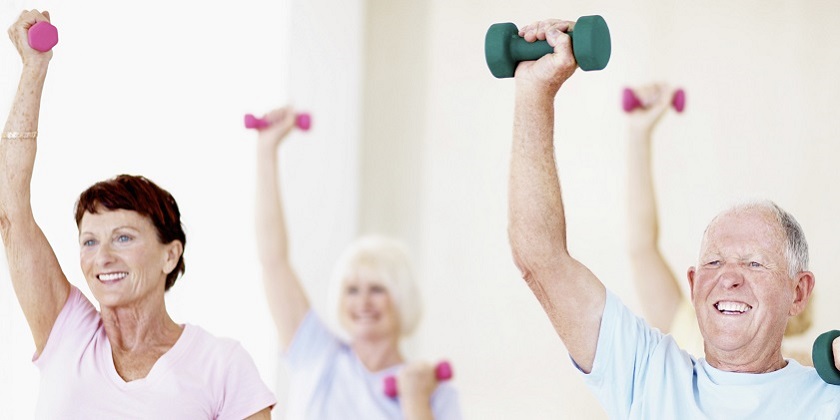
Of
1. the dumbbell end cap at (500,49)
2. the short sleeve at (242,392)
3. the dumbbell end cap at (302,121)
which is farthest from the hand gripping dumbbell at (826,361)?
the dumbbell end cap at (302,121)

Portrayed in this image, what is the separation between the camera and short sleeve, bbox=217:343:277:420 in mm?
2424

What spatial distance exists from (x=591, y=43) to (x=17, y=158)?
1.27 meters

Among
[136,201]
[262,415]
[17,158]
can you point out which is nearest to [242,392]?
[262,415]

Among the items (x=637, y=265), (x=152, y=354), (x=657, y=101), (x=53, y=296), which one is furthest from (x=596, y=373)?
(x=657, y=101)

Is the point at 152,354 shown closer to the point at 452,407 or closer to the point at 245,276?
the point at 452,407

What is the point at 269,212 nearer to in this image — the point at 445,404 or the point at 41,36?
the point at 445,404

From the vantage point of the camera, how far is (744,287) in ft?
6.48

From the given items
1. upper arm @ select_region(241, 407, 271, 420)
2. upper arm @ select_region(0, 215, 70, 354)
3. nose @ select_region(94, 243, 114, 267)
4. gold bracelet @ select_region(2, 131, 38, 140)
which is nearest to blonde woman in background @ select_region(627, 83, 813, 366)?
upper arm @ select_region(241, 407, 271, 420)

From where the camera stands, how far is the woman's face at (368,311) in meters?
3.81

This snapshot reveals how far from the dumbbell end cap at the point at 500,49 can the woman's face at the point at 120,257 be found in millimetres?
950

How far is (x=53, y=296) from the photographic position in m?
2.46

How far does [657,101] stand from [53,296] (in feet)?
6.57

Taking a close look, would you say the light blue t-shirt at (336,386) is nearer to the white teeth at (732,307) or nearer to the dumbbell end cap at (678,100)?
the dumbbell end cap at (678,100)

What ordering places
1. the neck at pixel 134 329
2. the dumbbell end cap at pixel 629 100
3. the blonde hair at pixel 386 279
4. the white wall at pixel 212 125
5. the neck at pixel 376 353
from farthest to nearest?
1. the white wall at pixel 212 125
2. the blonde hair at pixel 386 279
3. the neck at pixel 376 353
4. the dumbbell end cap at pixel 629 100
5. the neck at pixel 134 329
